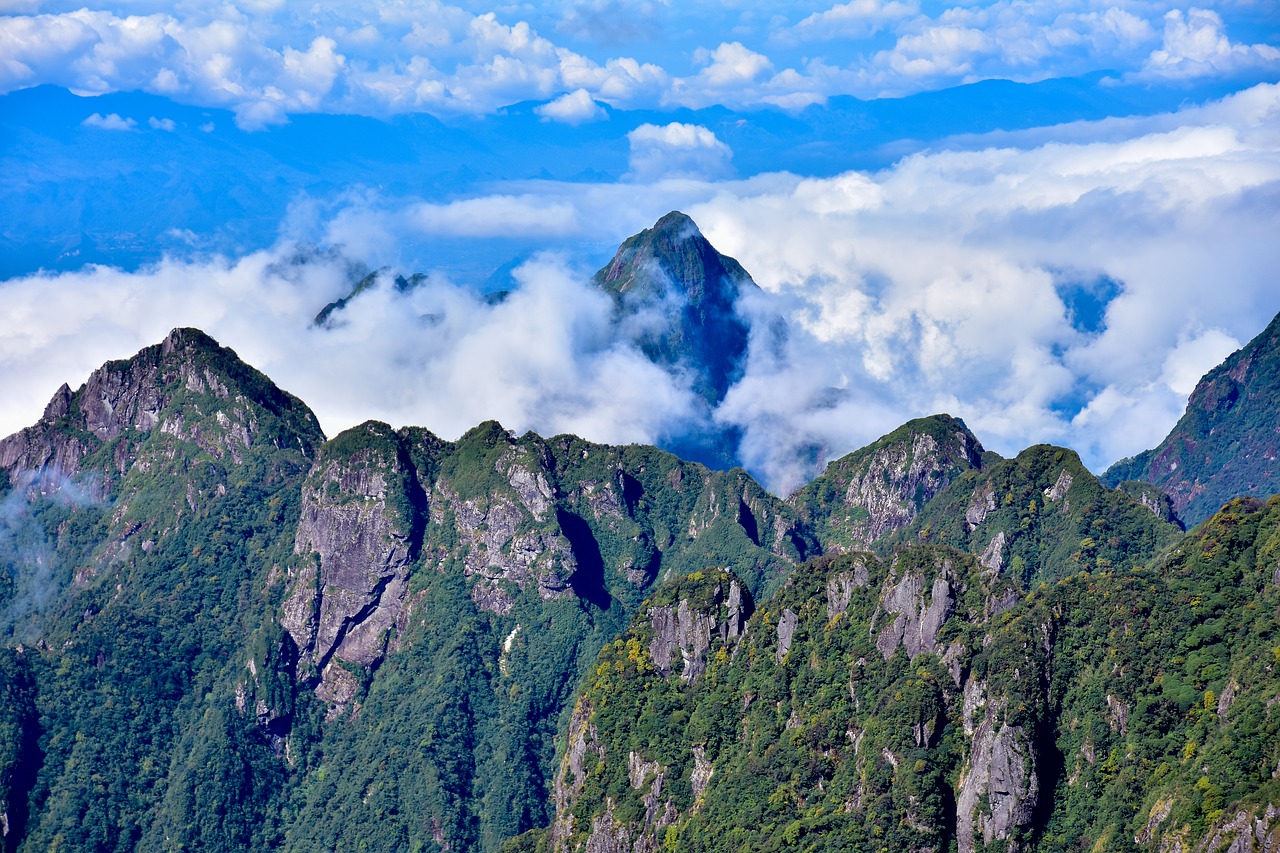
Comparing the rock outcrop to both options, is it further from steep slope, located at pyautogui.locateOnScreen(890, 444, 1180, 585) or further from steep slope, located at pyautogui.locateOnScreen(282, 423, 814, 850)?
steep slope, located at pyautogui.locateOnScreen(890, 444, 1180, 585)

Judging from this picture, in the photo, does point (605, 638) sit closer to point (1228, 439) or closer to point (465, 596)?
point (465, 596)

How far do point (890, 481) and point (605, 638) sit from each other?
117ft

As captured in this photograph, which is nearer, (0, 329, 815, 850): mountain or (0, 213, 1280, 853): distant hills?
(0, 213, 1280, 853): distant hills

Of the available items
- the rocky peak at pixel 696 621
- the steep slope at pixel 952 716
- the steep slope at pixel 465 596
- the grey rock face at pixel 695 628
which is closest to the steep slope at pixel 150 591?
the steep slope at pixel 465 596

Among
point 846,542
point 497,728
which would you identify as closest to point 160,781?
point 497,728

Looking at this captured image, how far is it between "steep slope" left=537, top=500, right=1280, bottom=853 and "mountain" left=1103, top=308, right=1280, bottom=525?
303 ft

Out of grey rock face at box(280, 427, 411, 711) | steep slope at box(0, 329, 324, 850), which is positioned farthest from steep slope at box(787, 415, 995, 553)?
steep slope at box(0, 329, 324, 850)

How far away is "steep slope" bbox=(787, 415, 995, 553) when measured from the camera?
158 meters

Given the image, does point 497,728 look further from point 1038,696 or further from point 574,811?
point 1038,696

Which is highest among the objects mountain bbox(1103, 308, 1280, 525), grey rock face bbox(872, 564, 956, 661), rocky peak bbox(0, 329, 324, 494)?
rocky peak bbox(0, 329, 324, 494)

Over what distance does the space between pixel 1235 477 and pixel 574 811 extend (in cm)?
11379

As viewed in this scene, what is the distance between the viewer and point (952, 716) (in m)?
87.4

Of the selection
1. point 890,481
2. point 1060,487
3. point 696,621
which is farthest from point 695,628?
point 890,481

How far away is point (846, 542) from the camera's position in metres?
161
